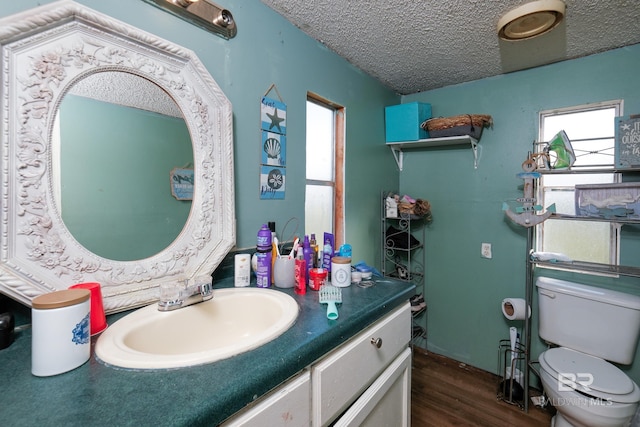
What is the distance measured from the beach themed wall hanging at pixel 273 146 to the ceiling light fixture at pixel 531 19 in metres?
1.16

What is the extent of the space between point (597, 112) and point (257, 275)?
232 centimetres

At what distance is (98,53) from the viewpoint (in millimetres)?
828

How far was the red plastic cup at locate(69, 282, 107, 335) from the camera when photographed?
72 cm

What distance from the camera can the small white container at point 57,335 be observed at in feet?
1.81

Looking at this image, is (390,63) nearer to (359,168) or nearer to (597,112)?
(359,168)

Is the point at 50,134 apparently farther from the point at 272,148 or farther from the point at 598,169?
the point at 598,169

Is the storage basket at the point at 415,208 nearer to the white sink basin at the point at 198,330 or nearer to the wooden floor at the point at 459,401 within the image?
the wooden floor at the point at 459,401

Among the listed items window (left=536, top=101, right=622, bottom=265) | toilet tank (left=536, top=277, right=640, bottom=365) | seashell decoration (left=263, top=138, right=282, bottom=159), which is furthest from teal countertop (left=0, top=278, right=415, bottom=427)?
window (left=536, top=101, right=622, bottom=265)

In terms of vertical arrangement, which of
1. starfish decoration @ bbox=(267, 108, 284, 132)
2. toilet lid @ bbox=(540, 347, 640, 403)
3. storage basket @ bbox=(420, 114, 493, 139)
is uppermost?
storage basket @ bbox=(420, 114, 493, 139)

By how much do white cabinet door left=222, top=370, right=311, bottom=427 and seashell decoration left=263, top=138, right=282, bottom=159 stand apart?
0.98 meters

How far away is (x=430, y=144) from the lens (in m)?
2.26

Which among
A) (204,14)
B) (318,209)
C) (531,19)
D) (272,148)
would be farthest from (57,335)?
(531,19)

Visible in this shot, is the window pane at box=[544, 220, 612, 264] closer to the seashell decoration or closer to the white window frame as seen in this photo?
the white window frame

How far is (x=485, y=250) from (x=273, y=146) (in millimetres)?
1772
